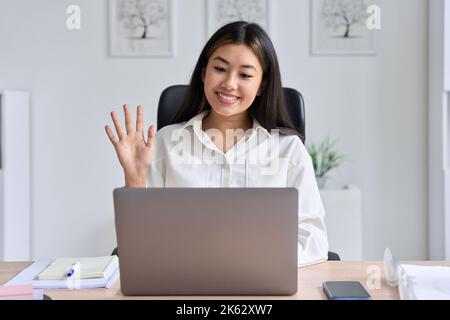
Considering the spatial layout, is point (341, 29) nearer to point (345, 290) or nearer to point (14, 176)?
point (14, 176)

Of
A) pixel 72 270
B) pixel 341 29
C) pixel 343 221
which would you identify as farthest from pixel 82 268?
pixel 341 29

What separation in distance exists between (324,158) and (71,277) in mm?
2130

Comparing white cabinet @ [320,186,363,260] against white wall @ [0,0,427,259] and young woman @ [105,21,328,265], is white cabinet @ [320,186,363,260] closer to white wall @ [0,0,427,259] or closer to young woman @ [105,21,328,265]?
white wall @ [0,0,427,259]

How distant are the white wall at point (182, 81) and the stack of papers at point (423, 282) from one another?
2.07 m

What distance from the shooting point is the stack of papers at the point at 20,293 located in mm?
1082

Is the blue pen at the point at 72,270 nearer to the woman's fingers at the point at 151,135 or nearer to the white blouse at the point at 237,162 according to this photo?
the woman's fingers at the point at 151,135

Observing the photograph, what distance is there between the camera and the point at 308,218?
152 cm

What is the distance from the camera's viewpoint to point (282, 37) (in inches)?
128

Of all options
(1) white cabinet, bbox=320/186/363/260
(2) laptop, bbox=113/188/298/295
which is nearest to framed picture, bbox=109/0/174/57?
(1) white cabinet, bbox=320/186/363/260

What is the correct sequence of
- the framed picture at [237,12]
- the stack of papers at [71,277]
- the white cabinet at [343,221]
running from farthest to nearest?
1. the framed picture at [237,12]
2. the white cabinet at [343,221]
3. the stack of papers at [71,277]

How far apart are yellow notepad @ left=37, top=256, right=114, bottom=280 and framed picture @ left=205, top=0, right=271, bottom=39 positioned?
6.94 feet

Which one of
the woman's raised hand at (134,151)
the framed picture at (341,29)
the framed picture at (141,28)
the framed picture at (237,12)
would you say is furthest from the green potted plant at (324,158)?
the woman's raised hand at (134,151)
